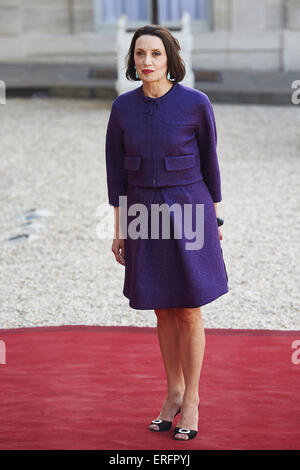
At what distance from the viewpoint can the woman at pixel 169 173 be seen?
137 inches

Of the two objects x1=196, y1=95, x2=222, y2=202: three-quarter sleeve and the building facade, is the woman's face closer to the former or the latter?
x1=196, y1=95, x2=222, y2=202: three-quarter sleeve

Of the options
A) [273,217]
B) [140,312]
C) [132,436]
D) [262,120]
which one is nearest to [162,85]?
[132,436]

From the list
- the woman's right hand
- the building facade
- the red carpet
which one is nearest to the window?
the building facade

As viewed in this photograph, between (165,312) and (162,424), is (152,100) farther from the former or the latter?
(162,424)

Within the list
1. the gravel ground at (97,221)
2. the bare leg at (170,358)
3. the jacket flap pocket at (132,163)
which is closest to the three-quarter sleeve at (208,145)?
the jacket flap pocket at (132,163)

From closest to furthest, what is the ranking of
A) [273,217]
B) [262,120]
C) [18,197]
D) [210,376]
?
[210,376] < [273,217] < [18,197] < [262,120]

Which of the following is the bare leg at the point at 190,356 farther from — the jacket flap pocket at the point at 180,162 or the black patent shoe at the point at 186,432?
the jacket flap pocket at the point at 180,162

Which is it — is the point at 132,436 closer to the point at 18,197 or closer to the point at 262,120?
the point at 18,197

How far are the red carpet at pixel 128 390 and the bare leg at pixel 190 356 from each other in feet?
0.29

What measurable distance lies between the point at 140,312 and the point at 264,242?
1.91m

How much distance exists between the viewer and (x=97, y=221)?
26.5 ft

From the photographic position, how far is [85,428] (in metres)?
3.78

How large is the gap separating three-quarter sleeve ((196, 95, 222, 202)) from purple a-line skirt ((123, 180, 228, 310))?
0.08 meters

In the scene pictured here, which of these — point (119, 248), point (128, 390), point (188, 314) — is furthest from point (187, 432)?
point (119, 248)
